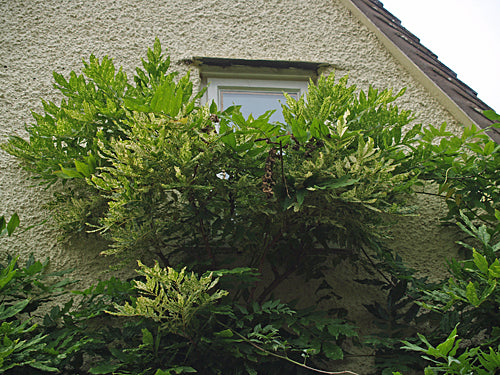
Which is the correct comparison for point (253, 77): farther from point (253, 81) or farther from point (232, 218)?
point (232, 218)

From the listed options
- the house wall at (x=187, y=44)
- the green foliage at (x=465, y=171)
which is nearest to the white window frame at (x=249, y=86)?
the house wall at (x=187, y=44)

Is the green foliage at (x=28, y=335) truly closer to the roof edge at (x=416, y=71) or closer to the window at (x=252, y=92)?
the window at (x=252, y=92)

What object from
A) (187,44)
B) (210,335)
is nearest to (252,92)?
(187,44)

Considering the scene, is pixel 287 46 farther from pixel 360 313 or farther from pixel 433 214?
pixel 360 313

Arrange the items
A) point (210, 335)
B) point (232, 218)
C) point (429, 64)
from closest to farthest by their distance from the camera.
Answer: point (210, 335) < point (232, 218) < point (429, 64)

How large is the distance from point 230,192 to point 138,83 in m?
0.89

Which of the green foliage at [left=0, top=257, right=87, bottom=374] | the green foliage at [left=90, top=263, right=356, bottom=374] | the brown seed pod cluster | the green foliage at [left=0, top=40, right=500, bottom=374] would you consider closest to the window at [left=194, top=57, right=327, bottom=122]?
the green foliage at [left=0, top=40, right=500, bottom=374]

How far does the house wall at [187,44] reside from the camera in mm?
3232

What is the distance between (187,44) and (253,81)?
543 millimetres

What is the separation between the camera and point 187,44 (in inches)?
146

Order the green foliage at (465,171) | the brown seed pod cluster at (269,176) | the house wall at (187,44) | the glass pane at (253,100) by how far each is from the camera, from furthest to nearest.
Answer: the glass pane at (253,100), the house wall at (187,44), the green foliage at (465,171), the brown seed pod cluster at (269,176)

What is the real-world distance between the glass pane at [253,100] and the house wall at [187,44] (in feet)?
0.87

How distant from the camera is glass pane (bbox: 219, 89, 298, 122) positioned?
3682 mm

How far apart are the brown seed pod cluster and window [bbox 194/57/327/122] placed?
4.24 feet
